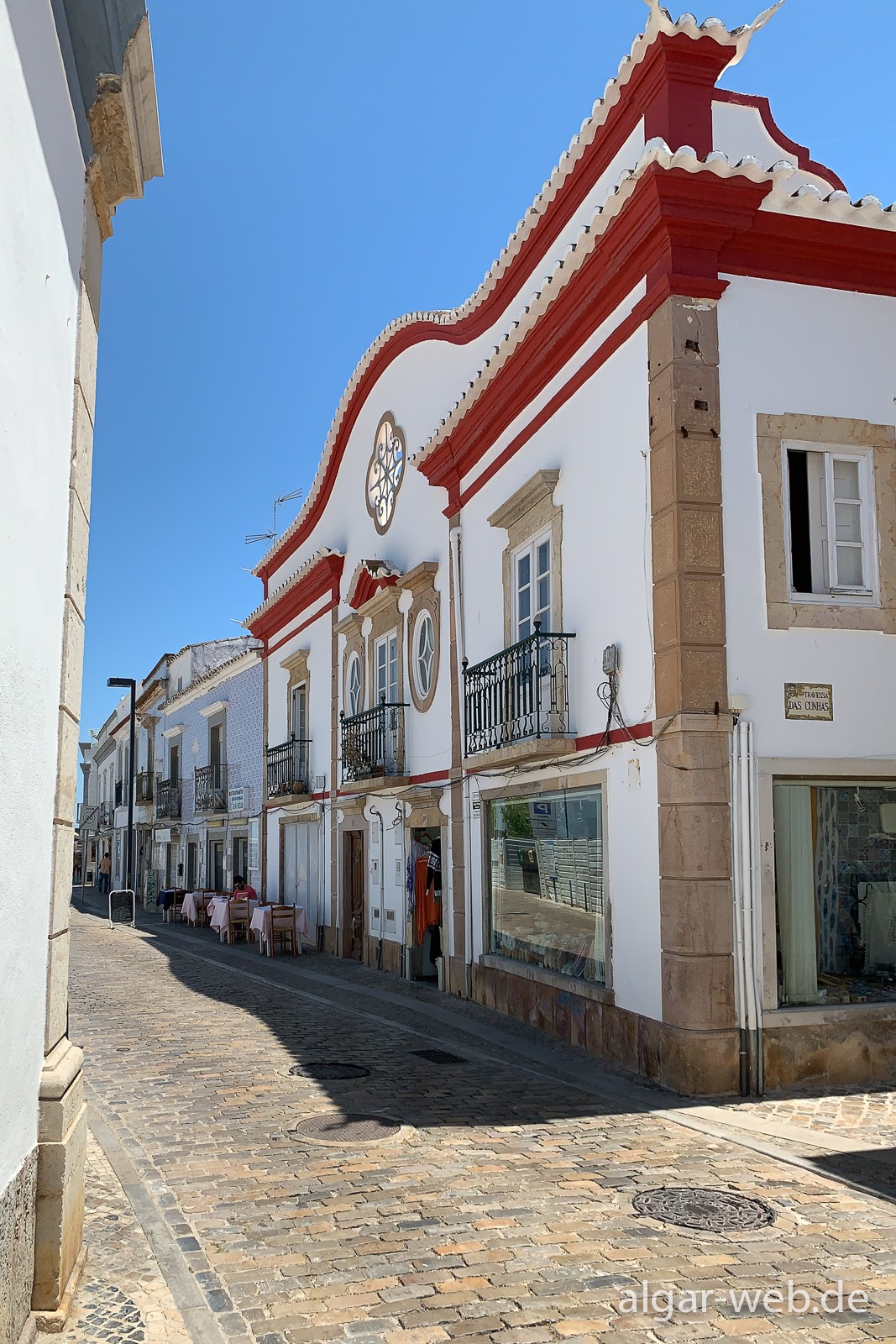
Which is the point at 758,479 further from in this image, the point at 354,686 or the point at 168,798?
the point at 168,798

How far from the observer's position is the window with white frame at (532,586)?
11250 millimetres

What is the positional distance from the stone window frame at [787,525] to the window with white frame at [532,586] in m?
2.67

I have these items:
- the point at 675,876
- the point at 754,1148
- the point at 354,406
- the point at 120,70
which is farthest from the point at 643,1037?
A: the point at 354,406

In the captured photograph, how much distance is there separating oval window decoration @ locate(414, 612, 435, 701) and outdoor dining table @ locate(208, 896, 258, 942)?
860cm

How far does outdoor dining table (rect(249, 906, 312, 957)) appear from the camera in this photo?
63.6 feet

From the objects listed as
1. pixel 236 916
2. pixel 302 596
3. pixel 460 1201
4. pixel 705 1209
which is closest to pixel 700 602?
pixel 705 1209

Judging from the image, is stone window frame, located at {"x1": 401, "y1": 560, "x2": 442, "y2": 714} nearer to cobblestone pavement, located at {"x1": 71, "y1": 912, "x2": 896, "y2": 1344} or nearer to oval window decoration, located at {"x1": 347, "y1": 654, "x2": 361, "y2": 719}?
oval window decoration, located at {"x1": 347, "y1": 654, "x2": 361, "y2": 719}

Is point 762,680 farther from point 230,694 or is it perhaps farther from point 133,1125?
point 230,694

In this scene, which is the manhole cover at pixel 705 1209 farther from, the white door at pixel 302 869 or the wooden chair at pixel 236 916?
the wooden chair at pixel 236 916

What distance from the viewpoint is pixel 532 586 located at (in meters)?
11.6

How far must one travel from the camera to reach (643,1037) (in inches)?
339

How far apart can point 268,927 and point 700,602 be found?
12774mm

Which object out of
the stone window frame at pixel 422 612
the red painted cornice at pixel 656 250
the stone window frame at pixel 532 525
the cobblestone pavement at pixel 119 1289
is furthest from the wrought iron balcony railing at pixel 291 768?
the cobblestone pavement at pixel 119 1289

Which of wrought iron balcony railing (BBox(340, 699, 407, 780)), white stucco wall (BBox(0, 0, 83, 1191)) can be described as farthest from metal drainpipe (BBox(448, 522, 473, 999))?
A: white stucco wall (BBox(0, 0, 83, 1191))
